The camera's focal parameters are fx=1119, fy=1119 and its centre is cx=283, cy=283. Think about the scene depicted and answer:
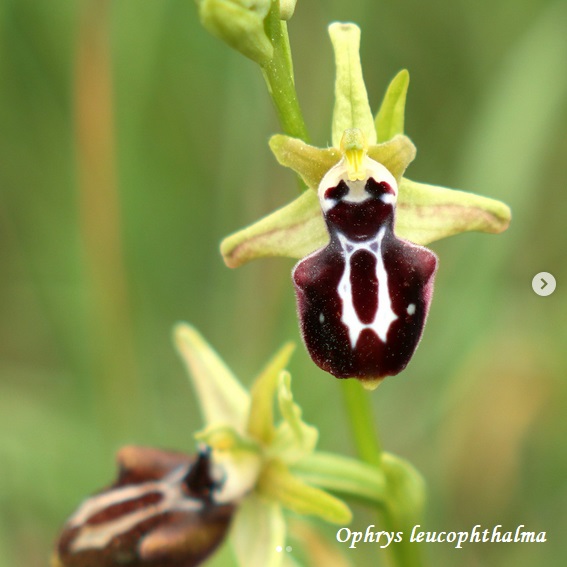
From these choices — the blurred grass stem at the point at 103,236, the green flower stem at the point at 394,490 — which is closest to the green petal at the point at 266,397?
the green flower stem at the point at 394,490

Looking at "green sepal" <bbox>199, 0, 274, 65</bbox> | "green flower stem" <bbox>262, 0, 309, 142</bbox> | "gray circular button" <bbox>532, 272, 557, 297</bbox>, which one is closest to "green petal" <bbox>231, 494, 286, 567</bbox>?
"green flower stem" <bbox>262, 0, 309, 142</bbox>

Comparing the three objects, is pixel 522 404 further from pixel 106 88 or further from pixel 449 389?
pixel 106 88

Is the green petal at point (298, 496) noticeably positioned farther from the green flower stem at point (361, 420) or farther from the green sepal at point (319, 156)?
the green sepal at point (319, 156)

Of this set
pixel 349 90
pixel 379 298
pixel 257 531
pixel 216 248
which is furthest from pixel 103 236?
pixel 379 298

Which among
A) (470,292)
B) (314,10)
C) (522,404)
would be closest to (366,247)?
(470,292)

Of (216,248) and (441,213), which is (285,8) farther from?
(216,248)
